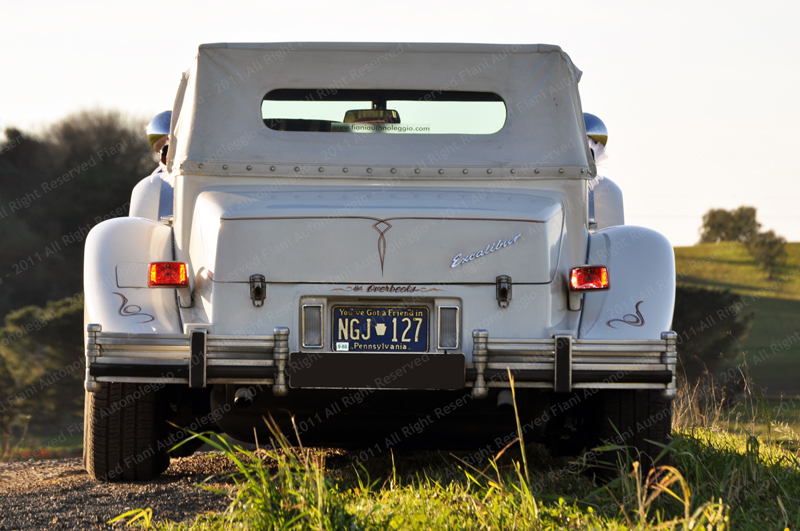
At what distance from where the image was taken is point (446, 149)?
4.98 m

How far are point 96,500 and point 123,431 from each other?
474 millimetres

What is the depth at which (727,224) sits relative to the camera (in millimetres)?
41375

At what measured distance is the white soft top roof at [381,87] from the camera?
4887mm

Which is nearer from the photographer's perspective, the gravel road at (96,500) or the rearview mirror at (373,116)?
the gravel road at (96,500)

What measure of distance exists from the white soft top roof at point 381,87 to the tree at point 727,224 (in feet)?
120

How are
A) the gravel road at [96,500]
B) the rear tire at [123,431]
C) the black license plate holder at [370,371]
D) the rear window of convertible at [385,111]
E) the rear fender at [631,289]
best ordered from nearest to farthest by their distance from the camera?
Result: the gravel road at [96,500]
the black license plate holder at [370,371]
the rear fender at [631,289]
the rear tire at [123,431]
the rear window of convertible at [385,111]

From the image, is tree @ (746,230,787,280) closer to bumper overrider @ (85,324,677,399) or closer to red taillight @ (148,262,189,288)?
bumper overrider @ (85,324,677,399)

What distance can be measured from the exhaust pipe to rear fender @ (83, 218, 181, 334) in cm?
45

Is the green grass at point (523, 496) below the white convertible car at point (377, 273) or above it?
below

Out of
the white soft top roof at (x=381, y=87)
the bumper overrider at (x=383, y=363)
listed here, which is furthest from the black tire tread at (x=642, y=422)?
the white soft top roof at (x=381, y=87)

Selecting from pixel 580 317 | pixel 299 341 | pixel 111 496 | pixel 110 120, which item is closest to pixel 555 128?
pixel 580 317

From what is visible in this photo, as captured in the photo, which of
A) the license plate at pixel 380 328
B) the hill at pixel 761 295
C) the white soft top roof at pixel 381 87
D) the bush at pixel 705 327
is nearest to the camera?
the license plate at pixel 380 328

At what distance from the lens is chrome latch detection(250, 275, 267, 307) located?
4297 mm

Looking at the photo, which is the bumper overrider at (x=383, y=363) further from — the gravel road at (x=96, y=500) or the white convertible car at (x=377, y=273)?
the gravel road at (x=96, y=500)
